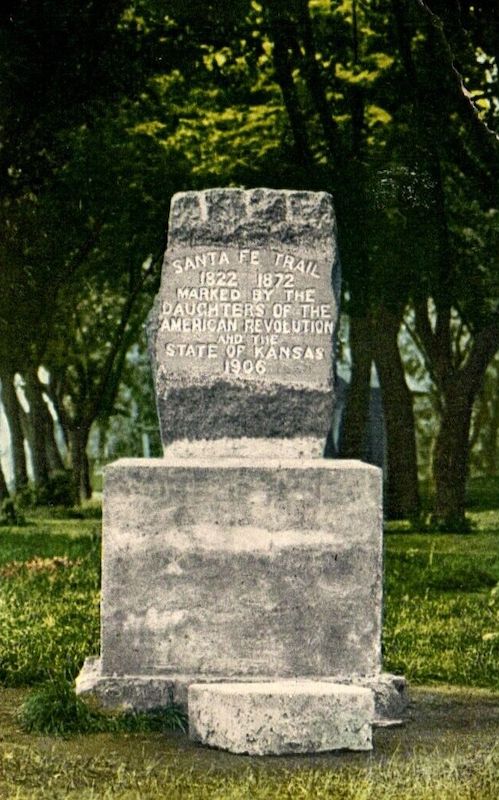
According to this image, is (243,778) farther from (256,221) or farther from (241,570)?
(256,221)

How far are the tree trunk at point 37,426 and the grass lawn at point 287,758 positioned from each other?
15.3 meters

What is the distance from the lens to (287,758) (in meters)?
7.96

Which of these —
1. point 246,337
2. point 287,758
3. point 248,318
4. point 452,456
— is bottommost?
point 287,758

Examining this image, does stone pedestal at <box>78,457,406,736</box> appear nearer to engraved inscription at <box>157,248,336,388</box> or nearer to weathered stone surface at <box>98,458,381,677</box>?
weathered stone surface at <box>98,458,381,677</box>

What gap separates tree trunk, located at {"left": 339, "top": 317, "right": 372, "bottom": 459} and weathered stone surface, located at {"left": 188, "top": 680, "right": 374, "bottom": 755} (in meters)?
16.8

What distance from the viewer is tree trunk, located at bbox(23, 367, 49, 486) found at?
32.6 m

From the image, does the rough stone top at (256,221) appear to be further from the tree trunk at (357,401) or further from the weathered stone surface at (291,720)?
the tree trunk at (357,401)

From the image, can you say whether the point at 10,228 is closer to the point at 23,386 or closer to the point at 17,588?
the point at 23,386

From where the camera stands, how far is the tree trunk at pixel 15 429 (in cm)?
3266

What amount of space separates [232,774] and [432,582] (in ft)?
29.4

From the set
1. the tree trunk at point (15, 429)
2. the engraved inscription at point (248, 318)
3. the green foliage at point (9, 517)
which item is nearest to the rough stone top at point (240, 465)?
the engraved inscription at point (248, 318)

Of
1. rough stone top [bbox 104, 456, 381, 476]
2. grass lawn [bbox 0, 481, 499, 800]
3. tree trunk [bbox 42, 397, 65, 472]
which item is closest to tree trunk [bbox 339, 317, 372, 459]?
grass lawn [bbox 0, 481, 499, 800]

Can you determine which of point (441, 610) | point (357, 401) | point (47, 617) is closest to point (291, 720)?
point (47, 617)

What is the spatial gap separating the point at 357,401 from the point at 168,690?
16.6 m
